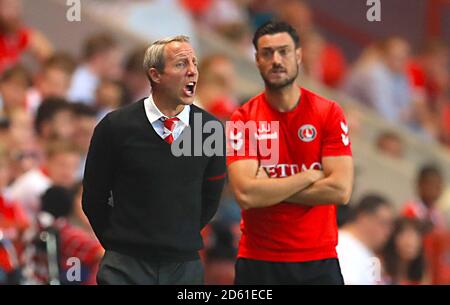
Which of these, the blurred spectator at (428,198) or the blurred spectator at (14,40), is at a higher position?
the blurred spectator at (14,40)

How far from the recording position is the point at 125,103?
33.0 ft

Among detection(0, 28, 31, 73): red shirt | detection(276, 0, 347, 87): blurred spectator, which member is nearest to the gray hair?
detection(0, 28, 31, 73): red shirt

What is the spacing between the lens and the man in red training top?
22.2 ft

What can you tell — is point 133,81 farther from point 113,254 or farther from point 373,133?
point 113,254

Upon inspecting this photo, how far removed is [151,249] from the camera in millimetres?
6246

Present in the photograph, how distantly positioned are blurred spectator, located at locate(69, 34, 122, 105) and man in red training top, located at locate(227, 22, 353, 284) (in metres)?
3.51

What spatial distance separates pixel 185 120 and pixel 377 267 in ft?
8.79

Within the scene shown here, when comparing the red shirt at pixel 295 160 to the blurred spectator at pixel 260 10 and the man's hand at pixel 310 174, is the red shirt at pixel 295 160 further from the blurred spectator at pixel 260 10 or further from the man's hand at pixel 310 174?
the blurred spectator at pixel 260 10

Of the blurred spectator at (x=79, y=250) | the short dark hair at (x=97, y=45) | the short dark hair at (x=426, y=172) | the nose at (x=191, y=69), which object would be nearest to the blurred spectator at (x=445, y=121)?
the short dark hair at (x=426, y=172)

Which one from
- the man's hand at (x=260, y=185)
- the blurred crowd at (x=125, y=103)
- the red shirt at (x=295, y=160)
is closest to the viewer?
the man's hand at (x=260, y=185)

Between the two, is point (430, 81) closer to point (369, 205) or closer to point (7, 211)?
point (369, 205)

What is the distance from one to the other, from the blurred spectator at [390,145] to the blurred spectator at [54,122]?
3729 millimetres

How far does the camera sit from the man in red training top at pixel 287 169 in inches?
266

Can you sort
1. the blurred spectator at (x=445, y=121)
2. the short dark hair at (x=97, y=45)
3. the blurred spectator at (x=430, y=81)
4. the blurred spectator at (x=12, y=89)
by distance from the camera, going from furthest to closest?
1. the blurred spectator at (x=445, y=121)
2. the blurred spectator at (x=430, y=81)
3. the short dark hair at (x=97, y=45)
4. the blurred spectator at (x=12, y=89)
